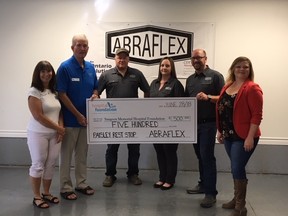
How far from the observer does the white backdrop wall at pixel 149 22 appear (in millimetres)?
4215

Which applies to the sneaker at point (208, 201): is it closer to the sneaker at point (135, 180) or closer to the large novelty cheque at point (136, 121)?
the large novelty cheque at point (136, 121)

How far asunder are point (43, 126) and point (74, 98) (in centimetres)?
47

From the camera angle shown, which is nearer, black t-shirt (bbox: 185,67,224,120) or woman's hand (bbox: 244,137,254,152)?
woman's hand (bbox: 244,137,254,152)

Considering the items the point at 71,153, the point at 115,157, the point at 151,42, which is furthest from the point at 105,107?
the point at 151,42

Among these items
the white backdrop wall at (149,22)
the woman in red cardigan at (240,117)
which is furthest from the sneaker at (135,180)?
the woman in red cardigan at (240,117)

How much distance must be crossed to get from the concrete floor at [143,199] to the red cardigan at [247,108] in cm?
90

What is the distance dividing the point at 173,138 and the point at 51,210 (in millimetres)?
1412

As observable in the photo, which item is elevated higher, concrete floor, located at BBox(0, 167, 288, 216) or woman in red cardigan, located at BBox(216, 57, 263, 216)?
woman in red cardigan, located at BBox(216, 57, 263, 216)

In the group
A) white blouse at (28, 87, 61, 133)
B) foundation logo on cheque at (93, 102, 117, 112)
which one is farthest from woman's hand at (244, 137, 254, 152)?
white blouse at (28, 87, 61, 133)

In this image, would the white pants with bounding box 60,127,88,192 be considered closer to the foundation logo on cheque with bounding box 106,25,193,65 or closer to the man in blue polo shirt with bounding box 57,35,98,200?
the man in blue polo shirt with bounding box 57,35,98,200

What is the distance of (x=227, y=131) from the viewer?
2.93 metres

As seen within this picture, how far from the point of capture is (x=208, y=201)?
327 centimetres

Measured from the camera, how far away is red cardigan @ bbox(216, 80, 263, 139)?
2.72 m

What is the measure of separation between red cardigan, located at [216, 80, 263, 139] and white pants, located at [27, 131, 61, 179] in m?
1.72
